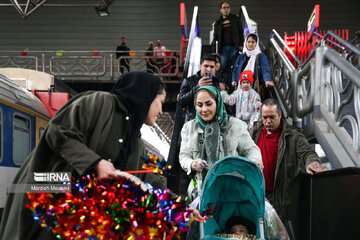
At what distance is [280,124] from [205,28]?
1602cm

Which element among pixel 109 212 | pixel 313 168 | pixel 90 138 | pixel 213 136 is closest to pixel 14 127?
pixel 213 136

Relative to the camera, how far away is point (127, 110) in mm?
2248

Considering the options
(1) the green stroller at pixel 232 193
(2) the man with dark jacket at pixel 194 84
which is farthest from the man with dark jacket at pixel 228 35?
(1) the green stroller at pixel 232 193

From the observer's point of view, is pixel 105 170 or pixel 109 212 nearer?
pixel 109 212

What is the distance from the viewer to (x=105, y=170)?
6.38 feet

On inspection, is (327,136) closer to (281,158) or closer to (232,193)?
(281,158)

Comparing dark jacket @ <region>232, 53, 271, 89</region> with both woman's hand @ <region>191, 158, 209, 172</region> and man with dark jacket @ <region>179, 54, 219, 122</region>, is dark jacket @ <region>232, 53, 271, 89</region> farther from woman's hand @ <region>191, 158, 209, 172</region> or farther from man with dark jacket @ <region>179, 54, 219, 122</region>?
woman's hand @ <region>191, 158, 209, 172</region>

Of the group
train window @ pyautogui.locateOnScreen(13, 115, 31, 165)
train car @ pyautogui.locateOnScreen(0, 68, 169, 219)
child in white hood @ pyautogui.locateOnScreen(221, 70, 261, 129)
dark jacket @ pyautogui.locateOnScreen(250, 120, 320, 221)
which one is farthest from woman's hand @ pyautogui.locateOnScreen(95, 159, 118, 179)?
train window @ pyautogui.locateOnScreen(13, 115, 31, 165)

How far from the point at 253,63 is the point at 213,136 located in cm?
369

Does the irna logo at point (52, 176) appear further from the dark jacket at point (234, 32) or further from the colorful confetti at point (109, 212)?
the dark jacket at point (234, 32)

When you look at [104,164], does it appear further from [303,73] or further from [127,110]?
[303,73]

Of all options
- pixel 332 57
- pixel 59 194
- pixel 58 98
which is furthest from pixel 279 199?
pixel 58 98

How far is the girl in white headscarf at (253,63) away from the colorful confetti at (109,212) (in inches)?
226

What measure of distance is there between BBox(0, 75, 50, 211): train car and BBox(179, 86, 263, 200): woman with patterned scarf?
370cm
